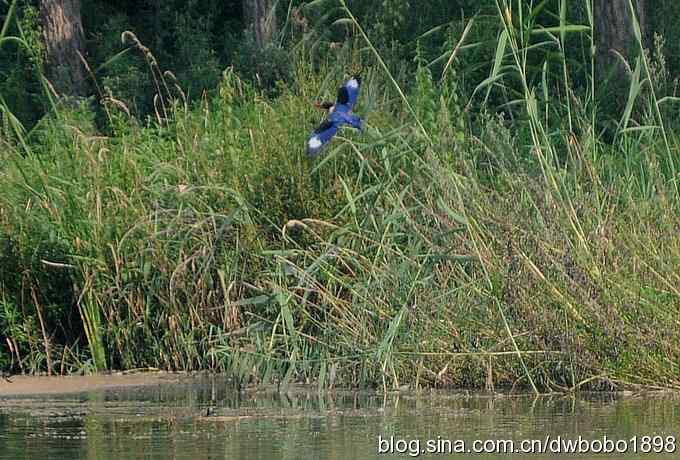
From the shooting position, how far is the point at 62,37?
731 inches

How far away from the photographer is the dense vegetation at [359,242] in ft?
22.3

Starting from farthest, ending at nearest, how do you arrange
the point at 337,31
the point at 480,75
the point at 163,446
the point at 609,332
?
1. the point at 337,31
2. the point at 480,75
3. the point at 609,332
4. the point at 163,446

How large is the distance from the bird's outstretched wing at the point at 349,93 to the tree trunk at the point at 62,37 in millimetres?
11199

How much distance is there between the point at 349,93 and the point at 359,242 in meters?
0.77

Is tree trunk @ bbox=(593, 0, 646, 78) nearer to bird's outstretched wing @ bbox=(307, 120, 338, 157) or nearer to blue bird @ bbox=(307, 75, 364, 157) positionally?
blue bird @ bbox=(307, 75, 364, 157)

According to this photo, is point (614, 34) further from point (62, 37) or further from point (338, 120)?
point (62, 37)

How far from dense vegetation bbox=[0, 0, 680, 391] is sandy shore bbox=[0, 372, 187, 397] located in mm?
158

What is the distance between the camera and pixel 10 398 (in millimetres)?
7430

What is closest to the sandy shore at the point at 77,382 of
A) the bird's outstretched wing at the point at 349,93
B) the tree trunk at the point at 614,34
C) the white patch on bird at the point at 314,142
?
the white patch on bird at the point at 314,142

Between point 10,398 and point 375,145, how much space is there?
2.21m

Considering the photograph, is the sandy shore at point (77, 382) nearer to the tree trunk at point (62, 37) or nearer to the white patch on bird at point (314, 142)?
the white patch on bird at point (314, 142)

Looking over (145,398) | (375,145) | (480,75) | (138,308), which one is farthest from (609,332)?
(480,75)

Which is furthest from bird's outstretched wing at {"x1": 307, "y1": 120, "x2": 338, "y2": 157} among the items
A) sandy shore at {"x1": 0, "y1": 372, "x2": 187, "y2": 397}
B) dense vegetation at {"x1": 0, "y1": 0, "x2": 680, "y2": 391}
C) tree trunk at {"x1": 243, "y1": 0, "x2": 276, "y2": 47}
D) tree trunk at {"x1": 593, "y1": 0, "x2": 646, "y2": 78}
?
tree trunk at {"x1": 243, "y1": 0, "x2": 276, "y2": 47}

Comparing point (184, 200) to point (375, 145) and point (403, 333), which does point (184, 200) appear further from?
point (403, 333)
